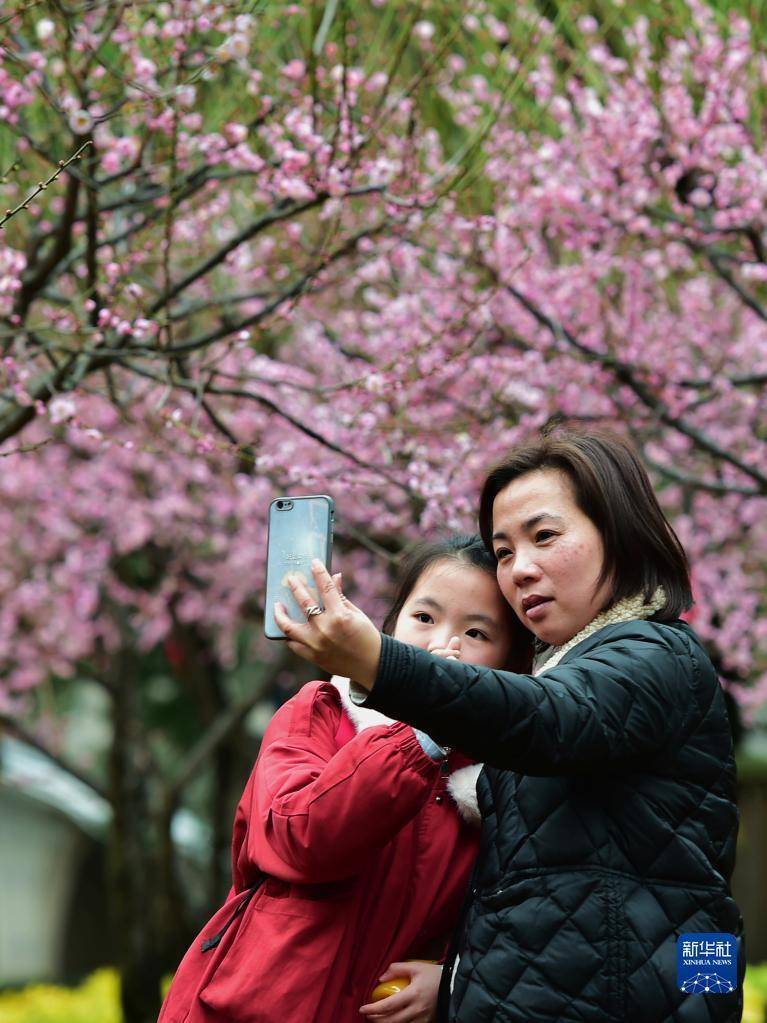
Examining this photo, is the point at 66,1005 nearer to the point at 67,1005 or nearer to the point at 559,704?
the point at 67,1005

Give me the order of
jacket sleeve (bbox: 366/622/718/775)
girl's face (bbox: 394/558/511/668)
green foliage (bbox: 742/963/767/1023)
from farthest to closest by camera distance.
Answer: green foliage (bbox: 742/963/767/1023) → girl's face (bbox: 394/558/511/668) → jacket sleeve (bbox: 366/622/718/775)

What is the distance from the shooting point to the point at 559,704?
60.2 inches

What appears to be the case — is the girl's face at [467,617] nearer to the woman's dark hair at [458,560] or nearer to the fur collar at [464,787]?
the woman's dark hair at [458,560]

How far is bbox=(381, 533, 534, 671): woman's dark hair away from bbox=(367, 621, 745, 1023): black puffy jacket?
0.36m

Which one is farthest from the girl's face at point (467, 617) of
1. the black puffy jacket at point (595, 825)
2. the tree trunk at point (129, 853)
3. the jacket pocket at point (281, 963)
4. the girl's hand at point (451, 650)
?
the tree trunk at point (129, 853)

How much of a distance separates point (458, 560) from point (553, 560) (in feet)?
1.15

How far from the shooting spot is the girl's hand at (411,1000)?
1.81m

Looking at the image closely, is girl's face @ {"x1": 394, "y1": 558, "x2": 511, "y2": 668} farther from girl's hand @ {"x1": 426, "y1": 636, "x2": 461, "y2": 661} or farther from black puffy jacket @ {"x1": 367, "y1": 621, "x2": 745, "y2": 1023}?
black puffy jacket @ {"x1": 367, "y1": 621, "x2": 745, "y2": 1023}

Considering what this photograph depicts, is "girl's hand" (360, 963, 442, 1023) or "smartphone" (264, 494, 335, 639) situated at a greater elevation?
"smartphone" (264, 494, 335, 639)

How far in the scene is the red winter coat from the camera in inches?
66.6

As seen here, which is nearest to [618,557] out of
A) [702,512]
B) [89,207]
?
[89,207]

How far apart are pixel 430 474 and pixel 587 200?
1954mm

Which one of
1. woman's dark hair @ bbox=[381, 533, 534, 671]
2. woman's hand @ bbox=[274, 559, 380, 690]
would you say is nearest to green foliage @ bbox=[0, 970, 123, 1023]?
woman's dark hair @ bbox=[381, 533, 534, 671]

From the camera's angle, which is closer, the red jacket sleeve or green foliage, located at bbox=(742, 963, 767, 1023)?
the red jacket sleeve
